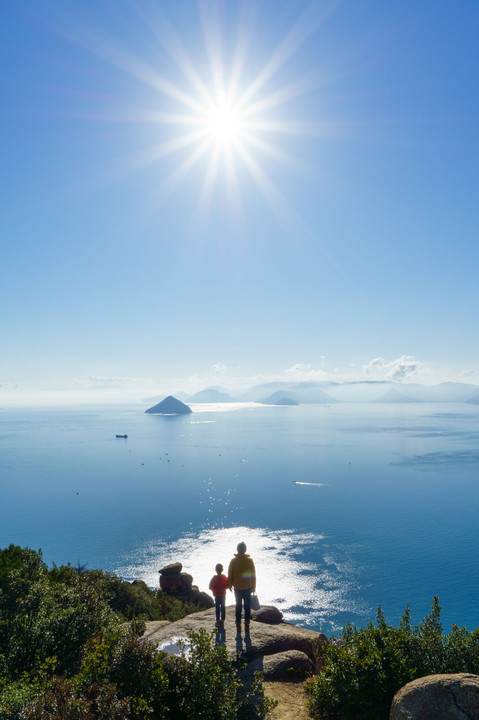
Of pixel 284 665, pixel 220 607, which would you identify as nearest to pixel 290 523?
pixel 220 607

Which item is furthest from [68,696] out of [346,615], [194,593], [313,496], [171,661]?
[313,496]

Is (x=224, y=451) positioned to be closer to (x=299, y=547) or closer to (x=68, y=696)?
(x=299, y=547)

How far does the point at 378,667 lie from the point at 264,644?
210 inches

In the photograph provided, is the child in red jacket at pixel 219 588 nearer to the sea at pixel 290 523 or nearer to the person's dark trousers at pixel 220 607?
the person's dark trousers at pixel 220 607

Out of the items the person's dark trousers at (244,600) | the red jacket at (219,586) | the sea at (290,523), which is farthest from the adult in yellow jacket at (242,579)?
the sea at (290,523)

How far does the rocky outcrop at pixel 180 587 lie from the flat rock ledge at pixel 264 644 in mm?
27076

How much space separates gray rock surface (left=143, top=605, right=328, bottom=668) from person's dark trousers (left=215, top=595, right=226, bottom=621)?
402mm

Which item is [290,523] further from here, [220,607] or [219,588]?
[219,588]

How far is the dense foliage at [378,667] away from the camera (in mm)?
8633

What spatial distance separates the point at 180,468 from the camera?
148m

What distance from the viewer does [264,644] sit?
1294 centimetres

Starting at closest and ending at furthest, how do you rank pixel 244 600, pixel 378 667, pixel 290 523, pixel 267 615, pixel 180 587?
pixel 378 667 < pixel 244 600 < pixel 267 615 < pixel 180 587 < pixel 290 523

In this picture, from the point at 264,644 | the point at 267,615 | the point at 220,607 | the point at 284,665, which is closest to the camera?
the point at 284,665

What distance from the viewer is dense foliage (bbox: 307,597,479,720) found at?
8.63 m
